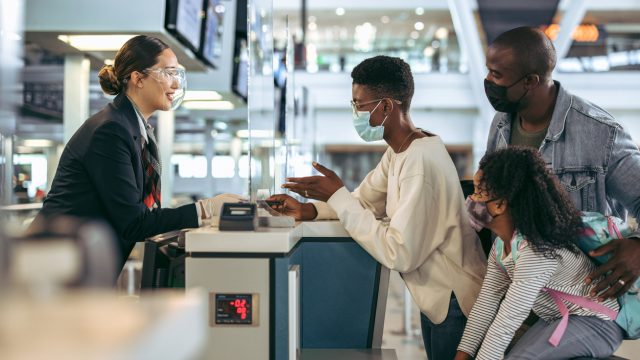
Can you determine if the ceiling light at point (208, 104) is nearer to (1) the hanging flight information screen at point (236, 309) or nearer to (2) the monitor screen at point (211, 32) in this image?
(2) the monitor screen at point (211, 32)

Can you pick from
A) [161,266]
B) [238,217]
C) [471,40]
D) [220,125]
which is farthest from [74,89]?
[220,125]

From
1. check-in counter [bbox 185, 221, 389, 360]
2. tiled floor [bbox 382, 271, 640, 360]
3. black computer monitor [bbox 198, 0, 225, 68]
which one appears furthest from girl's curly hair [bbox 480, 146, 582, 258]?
black computer monitor [bbox 198, 0, 225, 68]

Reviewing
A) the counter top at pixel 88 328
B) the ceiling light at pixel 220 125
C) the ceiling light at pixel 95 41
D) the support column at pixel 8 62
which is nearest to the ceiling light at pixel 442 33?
the ceiling light at pixel 220 125

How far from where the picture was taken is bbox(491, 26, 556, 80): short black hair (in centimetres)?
Answer: 258

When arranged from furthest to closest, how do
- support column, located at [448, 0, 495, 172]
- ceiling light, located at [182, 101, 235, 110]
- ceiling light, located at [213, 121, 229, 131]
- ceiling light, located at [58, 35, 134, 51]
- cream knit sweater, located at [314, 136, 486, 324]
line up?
ceiling light, located at [213, 121, 229, 131]
support column, located at [448, 0, 495, 172]
ceiling light, located at [182, 101, 235, 110]
ceiling light, located at [58, 35, 134, 51]
cream knit sweater, located at [314, 136, 486, 324]

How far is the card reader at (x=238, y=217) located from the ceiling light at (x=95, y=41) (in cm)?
337

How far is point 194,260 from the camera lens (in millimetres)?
2113

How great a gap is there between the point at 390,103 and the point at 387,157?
1.11 ft

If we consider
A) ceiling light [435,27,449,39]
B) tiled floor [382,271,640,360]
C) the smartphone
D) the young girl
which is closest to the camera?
the young girl

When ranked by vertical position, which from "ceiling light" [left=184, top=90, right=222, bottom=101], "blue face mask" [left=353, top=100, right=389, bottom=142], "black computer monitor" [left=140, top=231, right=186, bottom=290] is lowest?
"black computer monitor" [left=140, top=231, right=186, bottom=290]

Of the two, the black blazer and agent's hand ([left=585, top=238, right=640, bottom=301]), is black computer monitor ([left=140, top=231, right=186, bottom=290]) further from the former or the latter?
agent's hand ([left=585, top=238, right=640, bottom=301])

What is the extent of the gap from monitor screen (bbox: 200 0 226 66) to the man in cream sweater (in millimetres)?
4732

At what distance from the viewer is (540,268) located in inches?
86.4

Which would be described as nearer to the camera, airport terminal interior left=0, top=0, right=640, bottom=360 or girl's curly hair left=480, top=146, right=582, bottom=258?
airport terminal interior left=0, top=0, right=640, bottom=360
